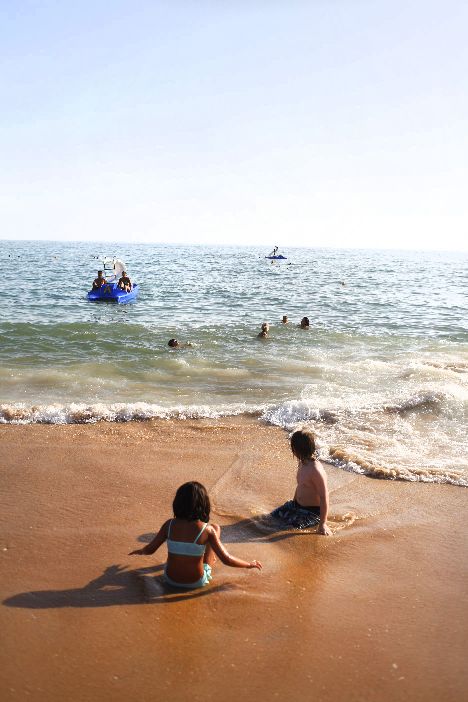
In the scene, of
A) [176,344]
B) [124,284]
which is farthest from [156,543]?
[124,284]

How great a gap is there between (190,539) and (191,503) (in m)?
0.28

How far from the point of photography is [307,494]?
524 centimetres

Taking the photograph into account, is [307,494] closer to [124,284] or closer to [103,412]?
Answer: [103,412]

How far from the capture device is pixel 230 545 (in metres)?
4.80

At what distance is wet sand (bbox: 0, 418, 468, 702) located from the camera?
3143mm

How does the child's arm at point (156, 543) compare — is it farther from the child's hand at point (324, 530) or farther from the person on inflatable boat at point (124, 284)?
the person on inflatable boat at point (124, 284)

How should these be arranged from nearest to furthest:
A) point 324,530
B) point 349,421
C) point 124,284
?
point 324,530 → point 349,421 → point 124,284

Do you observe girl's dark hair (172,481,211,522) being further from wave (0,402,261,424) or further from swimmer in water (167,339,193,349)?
swimmer in water (167,339,193,349)

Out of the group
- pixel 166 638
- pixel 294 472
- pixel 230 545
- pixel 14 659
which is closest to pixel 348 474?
pixel 294 472

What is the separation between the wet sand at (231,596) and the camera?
3.14 m

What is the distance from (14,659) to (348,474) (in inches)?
175

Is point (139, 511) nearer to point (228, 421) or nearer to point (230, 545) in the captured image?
point (230, 545)

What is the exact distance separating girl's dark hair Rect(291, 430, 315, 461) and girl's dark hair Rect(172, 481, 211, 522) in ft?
4.77

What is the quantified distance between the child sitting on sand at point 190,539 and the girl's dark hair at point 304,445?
141 cm
